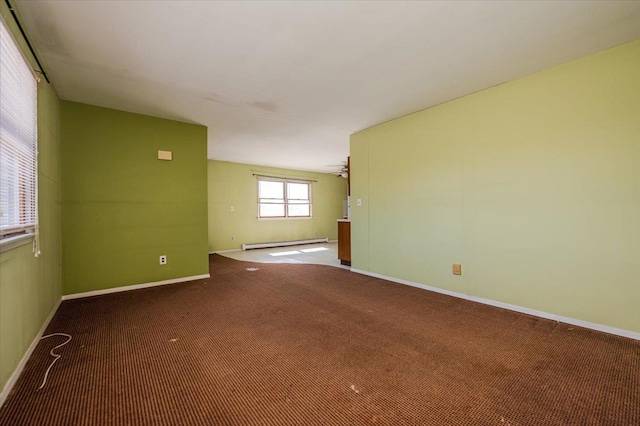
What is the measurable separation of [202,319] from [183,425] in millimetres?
1465

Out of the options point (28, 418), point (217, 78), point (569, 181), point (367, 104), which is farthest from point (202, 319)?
point (569, 181)

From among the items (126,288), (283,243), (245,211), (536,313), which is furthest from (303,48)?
(283,243)

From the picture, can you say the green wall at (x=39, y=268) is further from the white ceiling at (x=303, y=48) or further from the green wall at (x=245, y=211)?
the green wall at (x=245, y=211)

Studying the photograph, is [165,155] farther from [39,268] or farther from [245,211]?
[245,211]

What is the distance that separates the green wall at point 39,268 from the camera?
165cm

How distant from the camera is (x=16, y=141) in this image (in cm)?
179

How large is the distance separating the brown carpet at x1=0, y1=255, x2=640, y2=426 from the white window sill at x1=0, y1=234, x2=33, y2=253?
0.84m

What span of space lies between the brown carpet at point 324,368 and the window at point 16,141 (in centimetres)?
104

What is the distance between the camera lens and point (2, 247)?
4.96ft

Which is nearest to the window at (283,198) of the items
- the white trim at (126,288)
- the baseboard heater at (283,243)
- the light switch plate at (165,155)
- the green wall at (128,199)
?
the baseboard heater at (283,243)

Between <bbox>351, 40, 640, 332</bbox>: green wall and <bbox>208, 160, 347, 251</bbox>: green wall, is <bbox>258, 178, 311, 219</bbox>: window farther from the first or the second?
<bbox>351, 40, 640, 332</bbox>: green wall

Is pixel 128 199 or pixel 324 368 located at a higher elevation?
pixel 128 199

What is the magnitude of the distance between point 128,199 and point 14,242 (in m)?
2.25

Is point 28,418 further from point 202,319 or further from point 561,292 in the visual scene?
point 561,292
